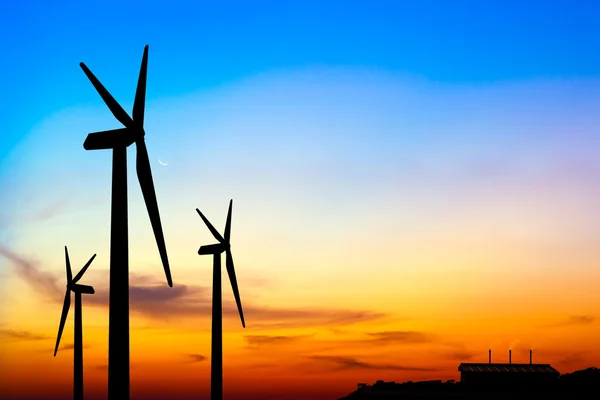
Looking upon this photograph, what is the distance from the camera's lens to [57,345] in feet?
377

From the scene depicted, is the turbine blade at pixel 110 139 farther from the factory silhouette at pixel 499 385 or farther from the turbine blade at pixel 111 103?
the factory silhouette at pixel 499 385

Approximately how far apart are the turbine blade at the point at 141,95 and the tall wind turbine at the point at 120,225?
31.1 inches

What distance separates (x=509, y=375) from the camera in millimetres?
151875

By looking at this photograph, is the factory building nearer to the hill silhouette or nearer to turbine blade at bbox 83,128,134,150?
the hill silhouette

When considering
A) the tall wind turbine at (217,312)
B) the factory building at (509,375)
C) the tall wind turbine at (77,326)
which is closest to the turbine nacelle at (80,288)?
the tall wind turbine at (77,326)

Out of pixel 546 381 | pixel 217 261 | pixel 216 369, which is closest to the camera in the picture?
pixel 216 369

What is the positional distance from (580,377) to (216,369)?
301 feet

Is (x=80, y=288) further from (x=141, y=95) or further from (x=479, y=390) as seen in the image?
(x=479, y=390)

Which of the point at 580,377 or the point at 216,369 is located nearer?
the point at 216,369

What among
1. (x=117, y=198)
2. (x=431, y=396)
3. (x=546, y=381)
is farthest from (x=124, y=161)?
(x=546, y=381)

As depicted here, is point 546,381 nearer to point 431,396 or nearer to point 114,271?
point 431,396

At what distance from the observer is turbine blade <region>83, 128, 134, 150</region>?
188 ft

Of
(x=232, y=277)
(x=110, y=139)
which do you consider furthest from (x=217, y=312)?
(x=110, y=139)

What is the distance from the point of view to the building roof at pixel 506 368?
509ft
